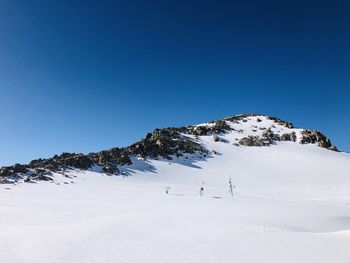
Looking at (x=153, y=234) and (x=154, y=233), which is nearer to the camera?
(x=153, y=234)

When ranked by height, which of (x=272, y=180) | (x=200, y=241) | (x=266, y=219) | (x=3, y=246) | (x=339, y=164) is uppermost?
(x=339, y=164)

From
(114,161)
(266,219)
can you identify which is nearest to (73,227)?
(266,219)

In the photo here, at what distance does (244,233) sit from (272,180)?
4037 cm

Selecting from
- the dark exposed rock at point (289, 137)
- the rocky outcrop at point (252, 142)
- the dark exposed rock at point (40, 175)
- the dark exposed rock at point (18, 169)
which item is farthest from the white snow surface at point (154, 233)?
the dark exposed rock at point (289, 137)

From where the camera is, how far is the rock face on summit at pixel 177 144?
138ft

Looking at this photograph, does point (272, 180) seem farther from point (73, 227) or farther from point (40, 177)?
point (73, 227)

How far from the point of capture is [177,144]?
66562 mm

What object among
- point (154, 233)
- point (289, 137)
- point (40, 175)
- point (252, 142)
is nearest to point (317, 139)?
point (289, 137)

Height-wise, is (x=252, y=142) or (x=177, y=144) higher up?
(x=252, y=142)

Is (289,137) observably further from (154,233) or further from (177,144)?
(154,233)

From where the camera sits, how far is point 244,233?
12422 mm

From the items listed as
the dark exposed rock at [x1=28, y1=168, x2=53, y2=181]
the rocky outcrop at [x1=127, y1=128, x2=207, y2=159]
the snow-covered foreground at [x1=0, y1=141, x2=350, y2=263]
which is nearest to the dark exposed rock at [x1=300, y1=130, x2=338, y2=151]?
the rocky outcrop at [x1=127, y1=128, x2=207, y2=159]

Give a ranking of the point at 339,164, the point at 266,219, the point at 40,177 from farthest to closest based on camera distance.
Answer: the point at 339,164 < the point at 40,177 < the point at 266,219

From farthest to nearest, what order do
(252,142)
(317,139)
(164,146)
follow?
1. (317,139)
2. (252,142)
3. (164,146)
